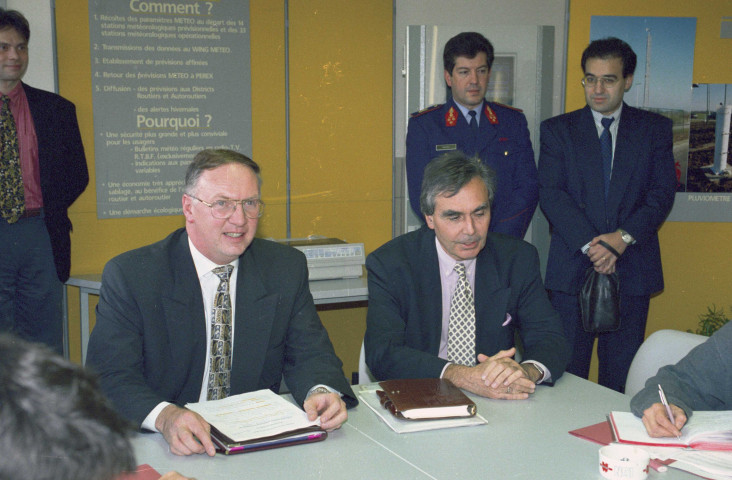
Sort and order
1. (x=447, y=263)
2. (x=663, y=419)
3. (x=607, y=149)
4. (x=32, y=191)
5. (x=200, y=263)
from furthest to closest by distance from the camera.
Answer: (x=607, y=149), (x=32, y=191), (x=447, y=263), (x=200, y=263), (x=663, y=419)

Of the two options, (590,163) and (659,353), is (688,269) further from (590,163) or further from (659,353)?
(659,353)

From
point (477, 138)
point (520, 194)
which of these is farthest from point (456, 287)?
point (477, 138)

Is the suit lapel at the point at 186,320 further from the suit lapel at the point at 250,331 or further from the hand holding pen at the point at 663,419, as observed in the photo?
the hand holding pen at the point at 663,419

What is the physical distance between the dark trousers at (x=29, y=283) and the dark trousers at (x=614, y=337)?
269 cm

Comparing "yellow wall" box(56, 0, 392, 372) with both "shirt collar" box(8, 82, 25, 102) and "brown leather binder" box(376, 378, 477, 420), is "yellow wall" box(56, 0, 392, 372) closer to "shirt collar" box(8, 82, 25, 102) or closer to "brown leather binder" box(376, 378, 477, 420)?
"shirt collar" box(8, 82, 25, 102)

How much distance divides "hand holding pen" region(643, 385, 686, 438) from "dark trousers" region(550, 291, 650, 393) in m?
2.08

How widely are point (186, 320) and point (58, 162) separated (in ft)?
6.68

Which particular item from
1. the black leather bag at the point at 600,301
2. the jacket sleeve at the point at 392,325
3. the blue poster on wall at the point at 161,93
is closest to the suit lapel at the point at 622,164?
the black leather bag at the point at 600,301

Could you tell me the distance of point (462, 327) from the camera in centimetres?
271

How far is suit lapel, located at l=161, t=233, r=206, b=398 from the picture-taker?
2301 mm

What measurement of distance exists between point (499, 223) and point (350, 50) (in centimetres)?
160

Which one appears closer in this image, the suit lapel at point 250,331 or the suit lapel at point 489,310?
the suit lapel at point 250,331

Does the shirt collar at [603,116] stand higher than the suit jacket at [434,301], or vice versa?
the shirt collar at [603,116]

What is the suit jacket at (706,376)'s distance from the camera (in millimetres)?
2119
